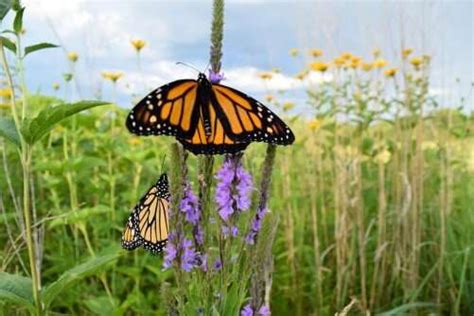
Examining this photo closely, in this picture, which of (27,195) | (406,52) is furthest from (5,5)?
(406,52)

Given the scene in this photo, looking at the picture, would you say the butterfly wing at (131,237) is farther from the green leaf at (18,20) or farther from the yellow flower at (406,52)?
the yellow flower at (406,52)

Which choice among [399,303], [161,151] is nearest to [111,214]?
[161,151]

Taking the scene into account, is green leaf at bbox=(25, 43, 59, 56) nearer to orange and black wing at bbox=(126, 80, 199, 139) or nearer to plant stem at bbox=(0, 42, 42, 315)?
plant stem at bbox=(0, 42, 42, 315)

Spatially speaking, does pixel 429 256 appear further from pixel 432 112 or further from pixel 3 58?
pixel 3 58

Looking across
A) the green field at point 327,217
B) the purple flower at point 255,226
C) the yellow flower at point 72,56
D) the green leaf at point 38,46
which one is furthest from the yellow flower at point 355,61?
the purple flower at point 255,226

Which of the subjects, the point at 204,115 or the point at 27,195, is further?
the point at 27,195

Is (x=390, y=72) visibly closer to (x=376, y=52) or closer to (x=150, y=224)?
(x=376, y=52)

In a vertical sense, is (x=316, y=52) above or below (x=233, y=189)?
above

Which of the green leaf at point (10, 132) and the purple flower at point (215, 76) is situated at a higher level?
the purple flower at point (215, 76)
